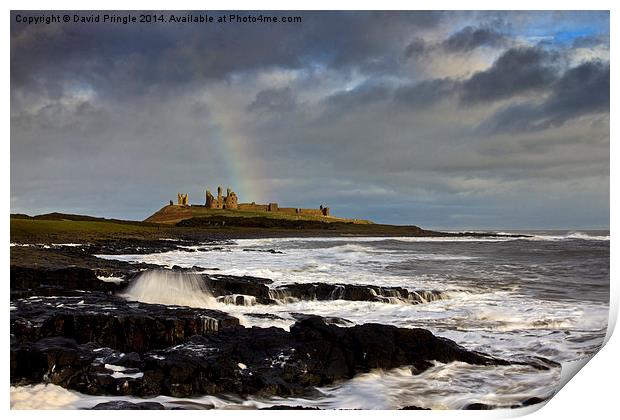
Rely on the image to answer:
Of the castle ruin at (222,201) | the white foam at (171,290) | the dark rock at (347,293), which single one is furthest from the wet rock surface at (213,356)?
the castle ruin at (222,201)

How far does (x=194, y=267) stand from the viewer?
7074 millimetres

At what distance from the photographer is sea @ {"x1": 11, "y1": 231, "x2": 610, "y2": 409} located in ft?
16.5

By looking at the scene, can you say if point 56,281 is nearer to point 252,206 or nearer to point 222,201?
point 222,201

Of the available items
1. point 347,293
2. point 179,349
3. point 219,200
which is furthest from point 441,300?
point 179,349

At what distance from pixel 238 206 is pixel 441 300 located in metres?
2.88

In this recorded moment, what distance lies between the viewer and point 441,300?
6.67 m

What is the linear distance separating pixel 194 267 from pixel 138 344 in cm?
190

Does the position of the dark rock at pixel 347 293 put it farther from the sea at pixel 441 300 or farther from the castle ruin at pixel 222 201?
the castle ruin at pixel 222 201

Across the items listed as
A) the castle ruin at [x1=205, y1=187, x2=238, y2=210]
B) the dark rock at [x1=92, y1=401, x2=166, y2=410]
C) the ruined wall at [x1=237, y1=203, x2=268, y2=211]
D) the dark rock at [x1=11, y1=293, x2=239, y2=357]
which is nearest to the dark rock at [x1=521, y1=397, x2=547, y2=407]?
the dark rock at [x1=11, y1=293, x2=239, y2=357]

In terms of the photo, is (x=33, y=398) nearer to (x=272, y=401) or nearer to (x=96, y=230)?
(x=272, y=401)

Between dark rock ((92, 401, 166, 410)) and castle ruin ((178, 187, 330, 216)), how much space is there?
8.38 ft

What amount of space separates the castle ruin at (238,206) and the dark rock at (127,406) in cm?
255

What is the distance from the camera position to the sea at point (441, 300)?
197 inches

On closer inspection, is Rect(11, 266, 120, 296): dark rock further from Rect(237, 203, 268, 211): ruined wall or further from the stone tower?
Rect(237, 203, 268, 211): ruined wall
